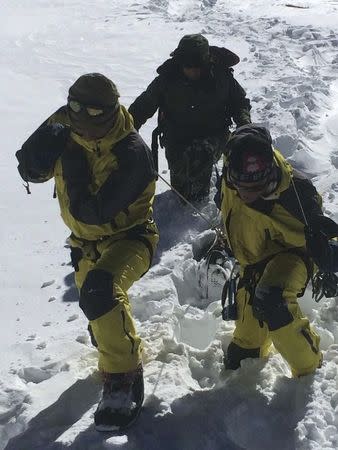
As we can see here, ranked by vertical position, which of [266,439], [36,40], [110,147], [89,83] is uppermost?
[89,83]

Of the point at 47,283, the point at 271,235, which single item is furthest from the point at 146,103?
the point at 271,235

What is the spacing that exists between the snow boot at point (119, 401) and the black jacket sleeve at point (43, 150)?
1.17 metres

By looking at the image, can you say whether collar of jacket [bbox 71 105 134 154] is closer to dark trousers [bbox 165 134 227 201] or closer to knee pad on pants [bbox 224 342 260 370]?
knee pad on pants [bbox 224 342 260 370]

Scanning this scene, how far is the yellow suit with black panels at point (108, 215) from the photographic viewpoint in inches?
142

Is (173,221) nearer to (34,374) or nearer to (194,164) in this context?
(194,164)

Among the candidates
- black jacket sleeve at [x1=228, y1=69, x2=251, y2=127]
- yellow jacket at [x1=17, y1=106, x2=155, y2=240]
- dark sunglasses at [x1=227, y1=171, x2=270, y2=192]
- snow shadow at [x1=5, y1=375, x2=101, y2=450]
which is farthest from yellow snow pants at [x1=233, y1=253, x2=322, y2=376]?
black jacket sleeve at [x1=228, y1=69, x2=251, y2=127]

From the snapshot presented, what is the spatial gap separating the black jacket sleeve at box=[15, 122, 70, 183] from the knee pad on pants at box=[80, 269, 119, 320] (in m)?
0.75

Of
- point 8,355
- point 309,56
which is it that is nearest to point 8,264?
point 8,355

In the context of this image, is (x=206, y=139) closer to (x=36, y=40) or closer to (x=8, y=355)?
(x=8, y=355)

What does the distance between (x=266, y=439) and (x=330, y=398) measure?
0.41m

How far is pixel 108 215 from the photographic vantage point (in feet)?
12.6

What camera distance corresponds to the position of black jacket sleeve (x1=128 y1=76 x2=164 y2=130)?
637 cm

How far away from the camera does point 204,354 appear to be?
14.1ft

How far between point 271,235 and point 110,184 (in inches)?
34.5
